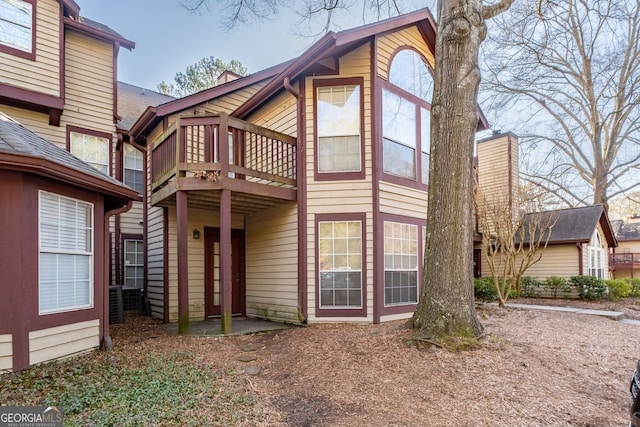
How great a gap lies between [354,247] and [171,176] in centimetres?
389

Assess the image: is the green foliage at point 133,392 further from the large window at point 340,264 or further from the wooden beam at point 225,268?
the large window at point 340,264

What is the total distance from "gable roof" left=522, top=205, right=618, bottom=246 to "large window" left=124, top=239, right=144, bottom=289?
13.0m

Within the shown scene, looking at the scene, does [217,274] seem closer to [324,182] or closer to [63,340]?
[324,182]

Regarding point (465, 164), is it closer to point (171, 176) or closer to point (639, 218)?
point (171, 176)

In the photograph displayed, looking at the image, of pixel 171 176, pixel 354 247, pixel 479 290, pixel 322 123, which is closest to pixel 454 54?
pixel 322 123

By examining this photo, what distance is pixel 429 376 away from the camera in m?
4.17

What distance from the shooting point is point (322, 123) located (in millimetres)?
8039

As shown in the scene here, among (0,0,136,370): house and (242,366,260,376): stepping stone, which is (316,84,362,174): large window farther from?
(242,366,260,376): stepping stone

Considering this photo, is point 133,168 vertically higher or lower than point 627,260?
higher

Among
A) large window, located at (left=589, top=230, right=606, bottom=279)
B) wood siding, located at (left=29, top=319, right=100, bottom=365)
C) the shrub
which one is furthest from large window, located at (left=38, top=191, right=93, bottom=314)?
large window, located at (left=589, top=230, right=606, bottom=279)

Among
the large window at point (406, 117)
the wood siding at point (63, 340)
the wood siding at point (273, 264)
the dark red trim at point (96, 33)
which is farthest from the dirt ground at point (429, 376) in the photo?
the dark red trim at point (96, 33)

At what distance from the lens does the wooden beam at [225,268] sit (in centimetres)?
677

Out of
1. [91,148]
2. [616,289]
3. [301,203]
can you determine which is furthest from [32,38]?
[616,289]

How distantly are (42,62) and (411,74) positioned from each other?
8.05 meters
